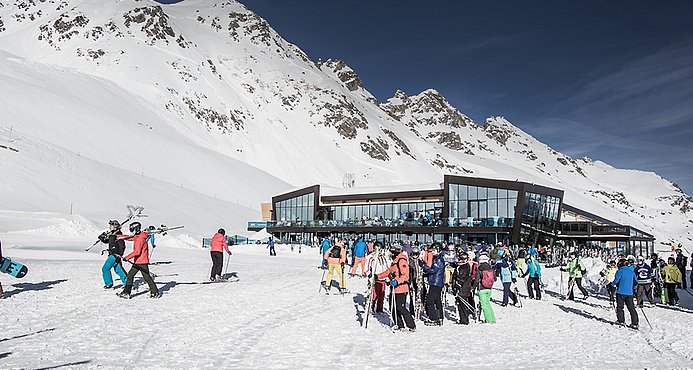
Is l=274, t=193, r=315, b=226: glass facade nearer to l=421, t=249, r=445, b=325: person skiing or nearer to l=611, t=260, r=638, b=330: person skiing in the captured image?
l=421, t=249, r=445, b=325: person skiing


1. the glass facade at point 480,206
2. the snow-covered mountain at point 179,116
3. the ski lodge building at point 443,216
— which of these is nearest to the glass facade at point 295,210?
the ski lodge building at point 443,216

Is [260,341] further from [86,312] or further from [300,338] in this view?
[86,312]

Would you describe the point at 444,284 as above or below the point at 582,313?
above

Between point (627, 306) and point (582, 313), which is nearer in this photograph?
point (627, 306)

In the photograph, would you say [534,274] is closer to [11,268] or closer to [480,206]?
[11,268]

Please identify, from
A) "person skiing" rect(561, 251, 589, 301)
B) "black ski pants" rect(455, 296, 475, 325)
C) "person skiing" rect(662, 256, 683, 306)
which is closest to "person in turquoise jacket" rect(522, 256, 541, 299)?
"person skiing" rect(561, 251, 589, 301)

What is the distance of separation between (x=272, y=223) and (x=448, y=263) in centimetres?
4244

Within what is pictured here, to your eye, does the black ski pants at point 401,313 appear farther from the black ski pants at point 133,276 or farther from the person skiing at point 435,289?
the black ski pants at point 133,276

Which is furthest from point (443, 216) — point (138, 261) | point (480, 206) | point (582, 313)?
point (138, 261)

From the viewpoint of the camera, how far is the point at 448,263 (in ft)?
45.8

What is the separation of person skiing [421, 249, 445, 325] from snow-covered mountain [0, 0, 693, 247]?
122 feet

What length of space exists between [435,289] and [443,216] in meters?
35.8

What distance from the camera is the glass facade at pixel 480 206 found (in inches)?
1678

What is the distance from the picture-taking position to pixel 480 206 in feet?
147
